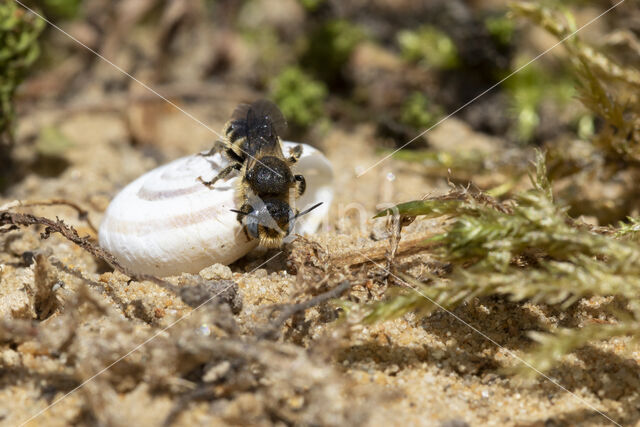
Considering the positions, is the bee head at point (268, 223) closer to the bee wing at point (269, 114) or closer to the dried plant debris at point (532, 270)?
the dried plant debris at point (532, 270)

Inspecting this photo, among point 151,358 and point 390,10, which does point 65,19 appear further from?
point 151,358

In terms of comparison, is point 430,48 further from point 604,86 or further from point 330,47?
point 604,86

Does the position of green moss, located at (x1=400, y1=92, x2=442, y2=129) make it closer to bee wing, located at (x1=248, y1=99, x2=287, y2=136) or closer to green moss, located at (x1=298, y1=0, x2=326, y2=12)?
green moss, located at (x1=298, y1=0, x2=326, y2=12)

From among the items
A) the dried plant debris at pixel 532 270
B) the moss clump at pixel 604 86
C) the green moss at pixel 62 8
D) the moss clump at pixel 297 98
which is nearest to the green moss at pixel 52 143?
A: the green moss at pixel 62 8

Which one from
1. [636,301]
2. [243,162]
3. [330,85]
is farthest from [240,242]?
[330,85]

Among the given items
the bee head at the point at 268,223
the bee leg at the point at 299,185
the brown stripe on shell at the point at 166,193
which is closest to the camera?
the bee head at the point at 268,223

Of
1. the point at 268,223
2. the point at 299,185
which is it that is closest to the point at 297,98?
the point at 299,185

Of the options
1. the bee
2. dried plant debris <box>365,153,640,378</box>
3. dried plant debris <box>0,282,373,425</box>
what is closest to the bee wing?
the bee

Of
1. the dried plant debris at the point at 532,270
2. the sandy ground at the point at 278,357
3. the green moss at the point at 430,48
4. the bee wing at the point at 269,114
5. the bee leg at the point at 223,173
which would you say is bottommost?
the sandy ground at the point at 278,357
